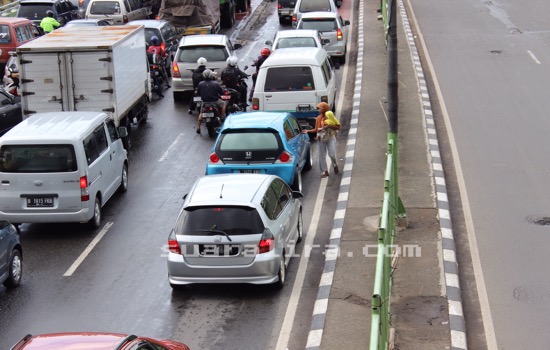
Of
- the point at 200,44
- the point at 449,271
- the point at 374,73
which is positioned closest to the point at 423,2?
the point at 374,73

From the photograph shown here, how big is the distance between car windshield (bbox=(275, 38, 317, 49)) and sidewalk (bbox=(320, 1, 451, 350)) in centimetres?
290

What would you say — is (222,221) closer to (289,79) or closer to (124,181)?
(124,181)

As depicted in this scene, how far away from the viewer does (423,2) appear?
48.4 meters

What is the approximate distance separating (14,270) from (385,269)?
20.6 feet

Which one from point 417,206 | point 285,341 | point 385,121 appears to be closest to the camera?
point 285,341

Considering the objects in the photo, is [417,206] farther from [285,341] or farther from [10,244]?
[10,244]

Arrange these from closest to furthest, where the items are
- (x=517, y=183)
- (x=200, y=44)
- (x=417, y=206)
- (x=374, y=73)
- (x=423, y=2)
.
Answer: (x=417, y=206) → (x=517, y=183) → (x=200, y=44) → (x=374, y=73) → (x=423, y=2)

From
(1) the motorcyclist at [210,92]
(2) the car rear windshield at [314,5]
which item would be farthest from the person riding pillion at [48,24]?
(1) the motorcyclist at [210,92]

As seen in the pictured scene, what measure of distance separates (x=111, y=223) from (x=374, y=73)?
14368mm

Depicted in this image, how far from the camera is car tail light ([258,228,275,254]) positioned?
1492 cm

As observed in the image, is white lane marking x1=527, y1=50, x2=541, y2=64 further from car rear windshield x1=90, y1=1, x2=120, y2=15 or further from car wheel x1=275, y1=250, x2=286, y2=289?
car wheel x1=275, y1=250, x2=286, y2=289

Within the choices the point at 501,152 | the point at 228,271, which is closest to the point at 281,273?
the point at 228,271

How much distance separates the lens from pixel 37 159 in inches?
714

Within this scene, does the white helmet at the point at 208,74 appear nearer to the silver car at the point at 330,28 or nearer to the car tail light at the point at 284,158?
the car tail light at the point at 284,158
